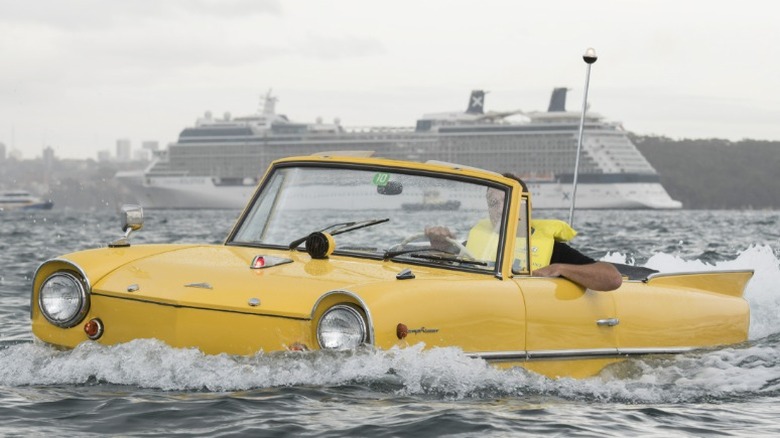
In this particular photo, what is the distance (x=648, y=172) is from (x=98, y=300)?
379 ft

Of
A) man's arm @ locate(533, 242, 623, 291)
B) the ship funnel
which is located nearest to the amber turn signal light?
man's arm @ locate(533, 242, 623, 291)

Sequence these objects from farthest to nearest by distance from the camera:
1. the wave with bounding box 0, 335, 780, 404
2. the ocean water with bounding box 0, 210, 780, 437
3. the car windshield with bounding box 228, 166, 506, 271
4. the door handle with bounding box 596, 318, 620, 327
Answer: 1. the door handle with bounding box 596, 318, 620, 327
2. the car windshield with bounding box 228, 166, 506, 271
3. the wave with bounding box 0, 335, 780, 404
4. the ocean water with bounding box 0, 210, 780, 437

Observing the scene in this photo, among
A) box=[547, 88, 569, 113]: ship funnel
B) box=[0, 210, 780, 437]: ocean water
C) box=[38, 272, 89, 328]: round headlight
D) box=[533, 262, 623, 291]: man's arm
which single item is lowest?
box=[0, 210, 780, 437]: ocean water

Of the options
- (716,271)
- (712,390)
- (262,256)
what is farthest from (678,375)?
(262,256)

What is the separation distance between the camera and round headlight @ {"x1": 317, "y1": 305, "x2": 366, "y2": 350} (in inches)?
234

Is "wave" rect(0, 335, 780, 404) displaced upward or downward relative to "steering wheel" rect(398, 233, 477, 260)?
downward

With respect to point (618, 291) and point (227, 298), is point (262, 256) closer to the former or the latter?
point (227, 298)

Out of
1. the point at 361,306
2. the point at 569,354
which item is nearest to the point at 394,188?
the point at 569,354

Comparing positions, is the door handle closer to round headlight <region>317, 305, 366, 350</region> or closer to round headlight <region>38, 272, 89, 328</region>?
round headlight <region>317, 305, 366, 350</region>

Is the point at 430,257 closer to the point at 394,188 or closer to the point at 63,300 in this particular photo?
the point at 394,188

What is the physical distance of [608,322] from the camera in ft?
24.0

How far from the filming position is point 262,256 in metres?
6.76

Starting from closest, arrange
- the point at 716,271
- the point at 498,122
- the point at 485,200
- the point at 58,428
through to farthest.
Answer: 1. the point at 58,428
2. the point at 485,200
3. the point at 716,271
4. the point at 498,122

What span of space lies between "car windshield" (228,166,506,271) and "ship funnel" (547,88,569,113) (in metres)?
119
